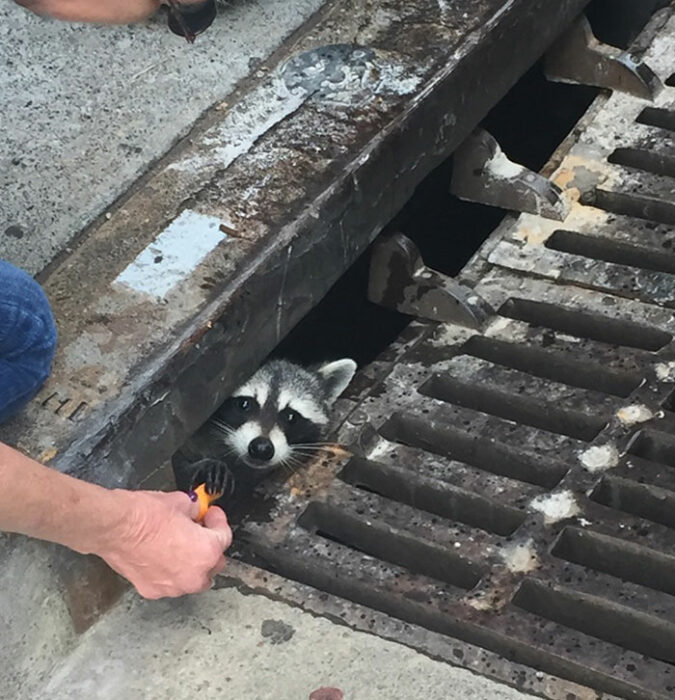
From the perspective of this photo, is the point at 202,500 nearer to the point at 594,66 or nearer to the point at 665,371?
the point at 665,371

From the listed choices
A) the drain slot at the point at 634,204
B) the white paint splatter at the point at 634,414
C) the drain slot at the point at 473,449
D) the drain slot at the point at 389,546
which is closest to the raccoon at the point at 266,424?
the drain slot at the point at 473,449

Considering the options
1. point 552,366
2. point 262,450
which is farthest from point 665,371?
point 262,450

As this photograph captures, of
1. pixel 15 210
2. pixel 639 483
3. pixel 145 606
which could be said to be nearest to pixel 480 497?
pixel 639 483

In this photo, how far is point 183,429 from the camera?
9.37 ft

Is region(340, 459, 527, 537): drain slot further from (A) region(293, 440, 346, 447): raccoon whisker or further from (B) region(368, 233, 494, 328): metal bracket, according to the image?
(B) region(368, 233, 494, 328): metal bracket

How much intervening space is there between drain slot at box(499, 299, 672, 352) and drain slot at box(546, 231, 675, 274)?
0.26 meters

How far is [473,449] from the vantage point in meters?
3.04

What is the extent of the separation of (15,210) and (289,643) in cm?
124

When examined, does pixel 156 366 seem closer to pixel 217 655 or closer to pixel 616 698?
pixel 217 655

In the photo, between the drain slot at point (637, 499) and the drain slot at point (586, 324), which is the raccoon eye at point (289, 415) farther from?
the drain slot at point (637, 499)

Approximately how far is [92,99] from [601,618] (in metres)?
1.88

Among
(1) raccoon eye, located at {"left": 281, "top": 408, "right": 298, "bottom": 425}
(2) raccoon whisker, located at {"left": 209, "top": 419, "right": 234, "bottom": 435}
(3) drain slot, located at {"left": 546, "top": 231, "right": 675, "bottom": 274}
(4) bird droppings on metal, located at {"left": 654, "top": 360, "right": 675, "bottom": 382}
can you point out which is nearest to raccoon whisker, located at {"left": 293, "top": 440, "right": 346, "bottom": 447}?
(1) raccoon eye, located at {"left": 281, "top": 408, "right": 298, "bottom": 425}

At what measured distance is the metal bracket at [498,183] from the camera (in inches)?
146

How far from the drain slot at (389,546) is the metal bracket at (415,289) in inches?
30.2
